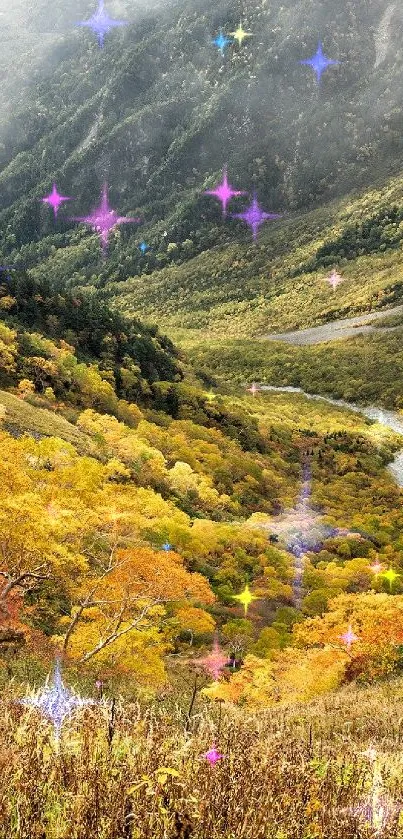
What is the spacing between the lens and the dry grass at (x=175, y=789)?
151 inches

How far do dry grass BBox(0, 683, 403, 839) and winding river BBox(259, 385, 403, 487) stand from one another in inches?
3625

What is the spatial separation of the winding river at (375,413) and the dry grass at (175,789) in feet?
302

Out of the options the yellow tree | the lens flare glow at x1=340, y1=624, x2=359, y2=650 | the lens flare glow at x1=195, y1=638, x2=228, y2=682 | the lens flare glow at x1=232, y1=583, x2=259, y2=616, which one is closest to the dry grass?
the yellow tree

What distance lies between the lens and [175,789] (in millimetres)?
4129

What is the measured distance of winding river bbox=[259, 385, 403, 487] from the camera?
99919 millimetres

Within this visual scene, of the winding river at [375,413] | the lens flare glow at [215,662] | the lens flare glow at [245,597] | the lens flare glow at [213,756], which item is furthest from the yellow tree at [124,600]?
the winding river at [375,413]

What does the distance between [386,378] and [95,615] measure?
137710 mm

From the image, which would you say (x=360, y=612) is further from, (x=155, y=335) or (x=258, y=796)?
(x=155, y=335)

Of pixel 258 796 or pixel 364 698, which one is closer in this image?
pixel 258 796

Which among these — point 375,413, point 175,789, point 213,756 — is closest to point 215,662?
point 213,756

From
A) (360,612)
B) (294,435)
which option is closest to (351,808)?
(360,612)

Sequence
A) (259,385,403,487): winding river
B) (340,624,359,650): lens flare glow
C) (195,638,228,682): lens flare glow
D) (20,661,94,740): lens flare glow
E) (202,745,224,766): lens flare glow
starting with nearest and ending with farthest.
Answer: (202,745,224,766): lens flare glow < (20,661,94,740): lens flare glow < (195,638,228,682): lens flare glow < (340,624,359,650): lens flare glow < (259,385,403,487): winding river

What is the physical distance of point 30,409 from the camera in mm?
44062

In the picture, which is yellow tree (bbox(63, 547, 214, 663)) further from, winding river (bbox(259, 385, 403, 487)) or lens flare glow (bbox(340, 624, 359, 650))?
winding river (bbox(259, 385, 403, 487))
